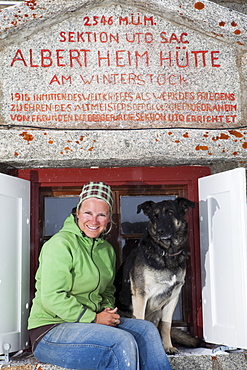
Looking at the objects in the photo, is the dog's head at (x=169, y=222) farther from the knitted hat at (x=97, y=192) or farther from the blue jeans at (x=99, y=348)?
the blue jeans at (x=99, y=348)

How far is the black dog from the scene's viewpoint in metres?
4.38

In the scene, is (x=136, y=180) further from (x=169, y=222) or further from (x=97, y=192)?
(x=97, y=192)

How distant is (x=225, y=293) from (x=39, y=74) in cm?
259

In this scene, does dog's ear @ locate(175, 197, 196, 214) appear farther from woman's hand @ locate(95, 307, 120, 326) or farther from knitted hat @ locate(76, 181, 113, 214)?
woman's hand @ locate(95, 307, 120, 326)

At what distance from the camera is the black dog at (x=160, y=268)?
14.4 ft

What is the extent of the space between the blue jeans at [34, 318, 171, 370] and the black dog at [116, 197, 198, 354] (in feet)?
2.46

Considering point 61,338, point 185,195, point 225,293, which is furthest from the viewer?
point 185,195

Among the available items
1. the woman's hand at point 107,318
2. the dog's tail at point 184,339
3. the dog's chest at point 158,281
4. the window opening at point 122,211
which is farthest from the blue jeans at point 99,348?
the window opening at point 122,211

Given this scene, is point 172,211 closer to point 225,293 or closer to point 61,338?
point 225,293

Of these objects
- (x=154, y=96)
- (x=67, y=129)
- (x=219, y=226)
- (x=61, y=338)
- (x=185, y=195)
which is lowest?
(x=61, y=338)

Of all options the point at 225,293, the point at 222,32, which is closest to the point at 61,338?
the point at 225,293

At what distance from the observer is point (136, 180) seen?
15.9ft

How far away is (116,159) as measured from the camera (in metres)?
4.32

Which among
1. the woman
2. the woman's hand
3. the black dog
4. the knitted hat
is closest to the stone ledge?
the black dog
